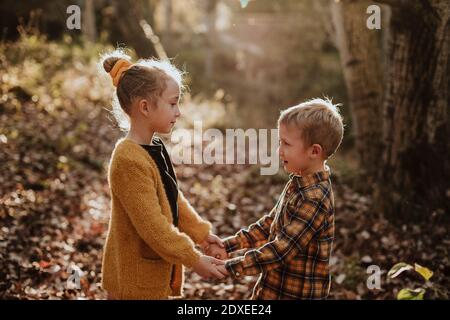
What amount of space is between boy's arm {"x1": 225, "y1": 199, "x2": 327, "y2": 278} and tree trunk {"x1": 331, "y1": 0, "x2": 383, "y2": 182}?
165 inches

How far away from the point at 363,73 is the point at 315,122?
165 inches

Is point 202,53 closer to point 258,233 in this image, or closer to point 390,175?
point 390,175

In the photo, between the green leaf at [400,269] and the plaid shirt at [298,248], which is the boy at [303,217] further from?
the green leaf at [400,269]

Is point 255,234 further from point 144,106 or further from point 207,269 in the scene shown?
point 144,106

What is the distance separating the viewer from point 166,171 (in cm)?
288

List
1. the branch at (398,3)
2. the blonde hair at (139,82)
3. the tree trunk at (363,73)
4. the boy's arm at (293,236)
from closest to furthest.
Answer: the boy's arm at (293,236) < the blonde hair at (139,82) < the branch at (398,3) < the tree trunk at (363,73)

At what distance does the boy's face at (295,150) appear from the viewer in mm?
2699

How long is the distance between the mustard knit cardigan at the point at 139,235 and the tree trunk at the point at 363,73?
14.5ft

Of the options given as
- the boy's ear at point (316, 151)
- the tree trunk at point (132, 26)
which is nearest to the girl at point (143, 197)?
the boy's ear at point (316, 151)

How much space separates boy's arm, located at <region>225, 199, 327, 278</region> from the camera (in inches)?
103

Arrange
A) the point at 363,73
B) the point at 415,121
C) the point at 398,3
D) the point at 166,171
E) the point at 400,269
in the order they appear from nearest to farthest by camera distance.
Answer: the point at 166,171 < the point at 400,269 < the point at 398,3 < the point at 415,121 < the point at 363,73

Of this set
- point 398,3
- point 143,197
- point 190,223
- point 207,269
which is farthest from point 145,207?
point 398,3
